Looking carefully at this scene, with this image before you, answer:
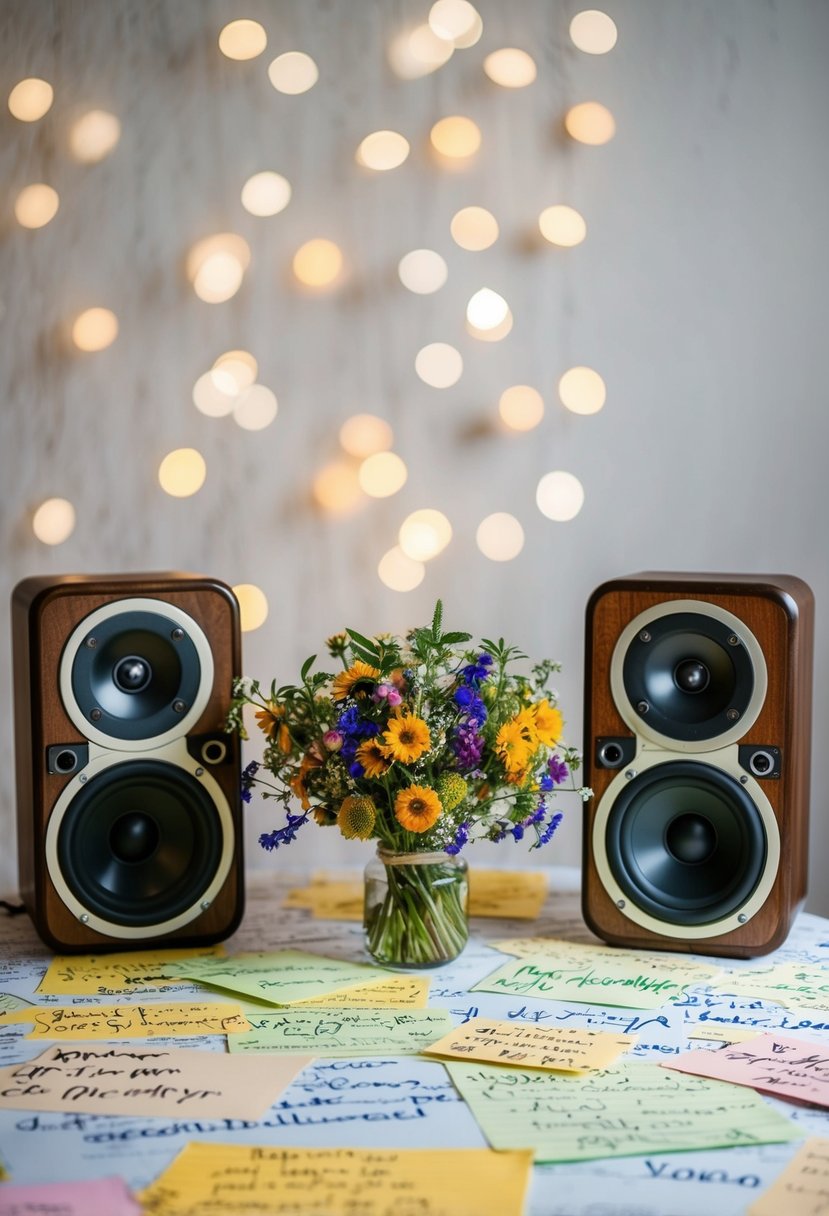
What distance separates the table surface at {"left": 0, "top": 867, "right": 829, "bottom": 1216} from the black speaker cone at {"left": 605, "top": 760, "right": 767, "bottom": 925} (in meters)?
0.11

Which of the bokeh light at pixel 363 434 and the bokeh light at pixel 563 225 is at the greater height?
the bokeh light at pixel 563 225

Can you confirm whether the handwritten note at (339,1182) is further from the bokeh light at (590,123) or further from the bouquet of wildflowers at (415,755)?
the bokeh light at (590,123)

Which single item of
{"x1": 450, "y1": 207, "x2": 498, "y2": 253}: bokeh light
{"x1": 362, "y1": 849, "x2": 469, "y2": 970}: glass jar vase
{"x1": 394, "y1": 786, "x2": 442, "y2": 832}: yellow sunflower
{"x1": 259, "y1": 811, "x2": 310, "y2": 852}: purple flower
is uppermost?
{"x1": 450, "y1": 207, "x2": 498, "y2": 253}: bokeh light

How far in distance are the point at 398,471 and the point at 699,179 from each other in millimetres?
473

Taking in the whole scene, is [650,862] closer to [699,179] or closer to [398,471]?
[398,471]

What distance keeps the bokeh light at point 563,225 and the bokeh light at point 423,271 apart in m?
0.12

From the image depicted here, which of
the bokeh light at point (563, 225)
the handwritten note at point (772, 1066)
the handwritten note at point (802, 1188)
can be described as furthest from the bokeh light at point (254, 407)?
the handwritten note at point (802, 1188)

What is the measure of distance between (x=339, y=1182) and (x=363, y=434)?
0.88m

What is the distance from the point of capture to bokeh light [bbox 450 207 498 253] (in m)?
1.39

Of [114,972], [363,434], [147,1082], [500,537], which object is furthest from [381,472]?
[147,1082]

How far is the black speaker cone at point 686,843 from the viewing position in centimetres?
109

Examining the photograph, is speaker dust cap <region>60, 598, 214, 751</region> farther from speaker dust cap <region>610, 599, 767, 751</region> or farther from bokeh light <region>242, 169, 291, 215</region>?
bokeh light <region>242, 169, 291, 215</region>

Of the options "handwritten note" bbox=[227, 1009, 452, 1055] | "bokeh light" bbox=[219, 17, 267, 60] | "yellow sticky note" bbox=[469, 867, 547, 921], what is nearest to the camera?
"handwritten note" bbox=[227, 1009, 452, 1055]

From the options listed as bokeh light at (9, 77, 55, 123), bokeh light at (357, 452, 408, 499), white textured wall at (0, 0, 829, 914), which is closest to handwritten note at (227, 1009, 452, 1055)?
white textured wall at (0, 0, 829, 914)
